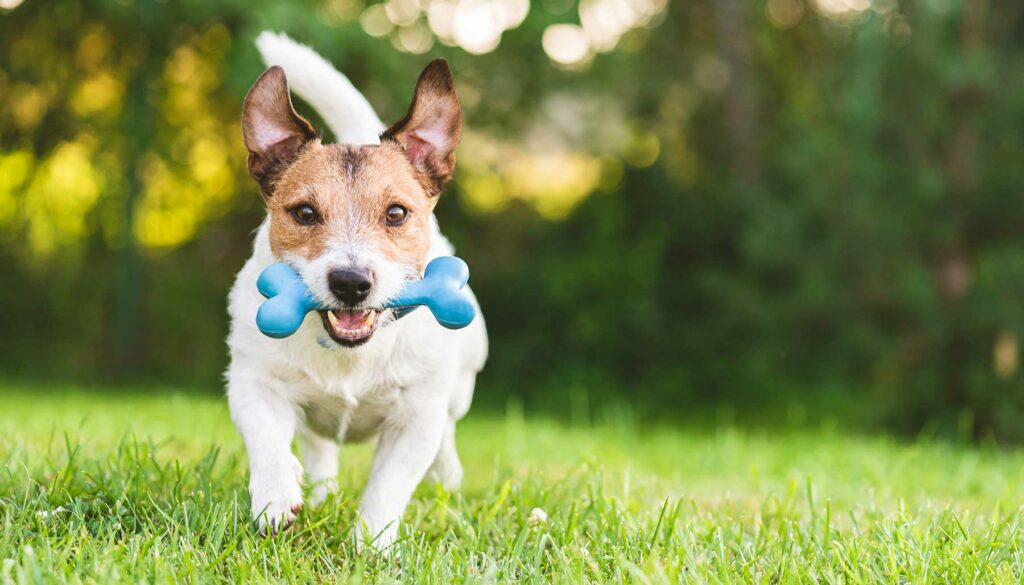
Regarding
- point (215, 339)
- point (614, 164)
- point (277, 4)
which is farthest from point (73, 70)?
point (614, 164)

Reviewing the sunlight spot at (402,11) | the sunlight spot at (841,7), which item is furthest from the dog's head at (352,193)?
the sunlight spot at (402,11)

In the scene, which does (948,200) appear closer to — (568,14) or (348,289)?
(568,14)

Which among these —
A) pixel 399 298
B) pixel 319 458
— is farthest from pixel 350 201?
pixel 319 458

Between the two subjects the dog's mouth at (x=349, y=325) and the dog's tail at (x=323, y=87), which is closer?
the dog's mouth at (x=349, y=325)

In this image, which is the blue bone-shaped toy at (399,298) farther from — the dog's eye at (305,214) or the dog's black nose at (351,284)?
the dog's eye at (305,214)

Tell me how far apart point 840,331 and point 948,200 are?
1.50 meters

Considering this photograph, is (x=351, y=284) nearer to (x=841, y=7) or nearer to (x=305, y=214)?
(x=305, y=214)

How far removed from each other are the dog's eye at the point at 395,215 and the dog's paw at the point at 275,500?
97cm

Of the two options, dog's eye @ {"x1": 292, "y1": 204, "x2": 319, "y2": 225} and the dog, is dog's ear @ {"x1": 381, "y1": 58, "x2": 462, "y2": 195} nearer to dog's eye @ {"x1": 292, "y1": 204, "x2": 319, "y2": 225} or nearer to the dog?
the dog

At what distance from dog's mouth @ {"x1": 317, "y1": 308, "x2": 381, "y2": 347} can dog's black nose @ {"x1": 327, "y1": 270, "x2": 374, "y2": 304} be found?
0.06m

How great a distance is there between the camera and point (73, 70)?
12242 millimetres

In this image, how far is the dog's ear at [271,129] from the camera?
3604 millimetres

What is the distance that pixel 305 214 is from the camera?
3.51 metres

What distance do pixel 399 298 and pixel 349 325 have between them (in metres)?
0.19
